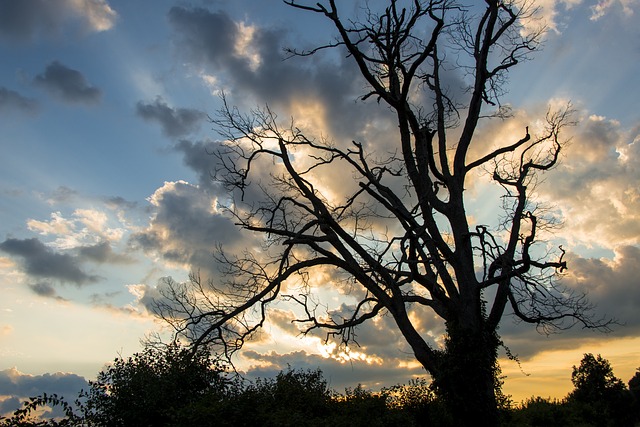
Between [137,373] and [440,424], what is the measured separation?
8792 mm

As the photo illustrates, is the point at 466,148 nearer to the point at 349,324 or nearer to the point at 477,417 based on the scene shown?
the point at 349,324

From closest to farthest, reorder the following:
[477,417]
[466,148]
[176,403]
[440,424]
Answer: [477,417]
[176,403]
[440,424]
[466,148]

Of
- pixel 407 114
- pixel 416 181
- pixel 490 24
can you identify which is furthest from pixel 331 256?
pixel 490 24

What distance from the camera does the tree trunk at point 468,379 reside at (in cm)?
1291

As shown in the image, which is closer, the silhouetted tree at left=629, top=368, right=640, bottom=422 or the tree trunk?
the tree trunk

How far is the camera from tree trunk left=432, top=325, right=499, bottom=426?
1291 cm

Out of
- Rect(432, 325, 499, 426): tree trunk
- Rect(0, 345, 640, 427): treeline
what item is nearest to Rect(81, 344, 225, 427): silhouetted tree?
Rect(0, 345, 640, 427): treeline

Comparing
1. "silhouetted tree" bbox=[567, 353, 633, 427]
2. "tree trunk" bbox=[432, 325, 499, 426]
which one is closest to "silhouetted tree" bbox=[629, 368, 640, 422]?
"silhouetted tree" bbox=[567, 353, 633, 427]

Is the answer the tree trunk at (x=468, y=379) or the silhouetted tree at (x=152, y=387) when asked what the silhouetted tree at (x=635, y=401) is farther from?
the silhouetted tree at (x=152, y=387)

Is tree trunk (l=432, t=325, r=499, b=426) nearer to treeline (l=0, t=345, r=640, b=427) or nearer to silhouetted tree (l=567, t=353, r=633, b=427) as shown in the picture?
A: treeline (l=0, t=345, r=640, b=427)

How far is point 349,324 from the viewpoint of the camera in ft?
51.9

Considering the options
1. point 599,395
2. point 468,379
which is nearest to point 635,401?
point 599,395

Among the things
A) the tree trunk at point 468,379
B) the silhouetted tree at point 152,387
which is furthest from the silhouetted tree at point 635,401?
the silhouetted tree at point 152,387

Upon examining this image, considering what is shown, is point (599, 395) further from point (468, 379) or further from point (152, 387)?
point (152, 387)
